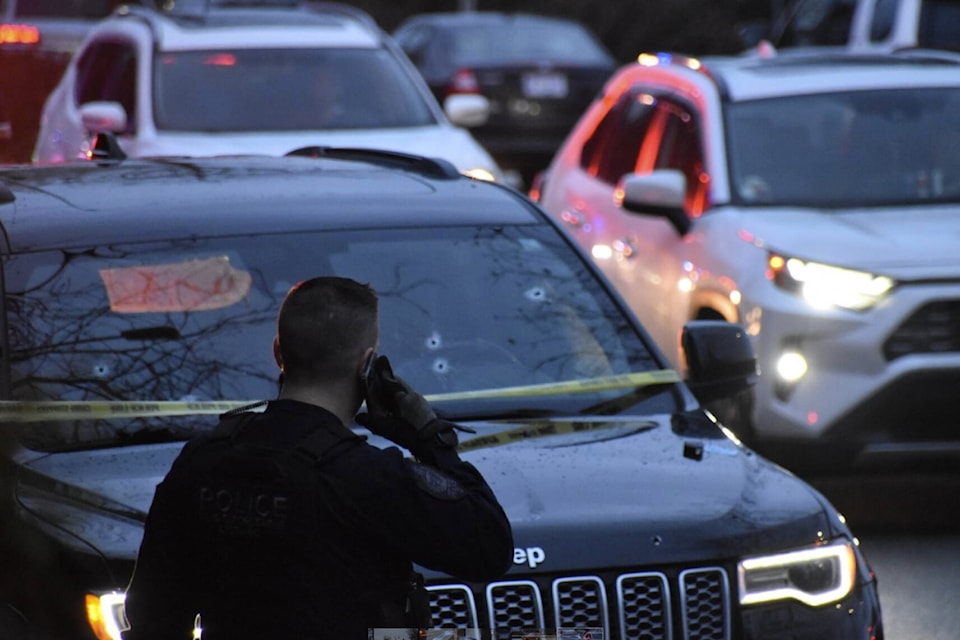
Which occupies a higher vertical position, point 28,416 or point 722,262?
point 28,416

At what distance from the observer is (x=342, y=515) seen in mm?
3354

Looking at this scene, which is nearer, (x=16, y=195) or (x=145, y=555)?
(x=145, y=555)

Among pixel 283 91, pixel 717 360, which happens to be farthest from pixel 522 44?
pixel 717 360

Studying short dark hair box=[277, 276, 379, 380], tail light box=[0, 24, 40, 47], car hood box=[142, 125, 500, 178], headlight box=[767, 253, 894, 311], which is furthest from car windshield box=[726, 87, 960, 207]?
tail light box=[0, 24, 40, 47]

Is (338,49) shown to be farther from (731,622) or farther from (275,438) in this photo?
(275,438)

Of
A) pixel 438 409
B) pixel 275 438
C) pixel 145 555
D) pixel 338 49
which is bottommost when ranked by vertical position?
pixel 338 49

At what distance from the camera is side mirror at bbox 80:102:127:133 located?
36.8 ft

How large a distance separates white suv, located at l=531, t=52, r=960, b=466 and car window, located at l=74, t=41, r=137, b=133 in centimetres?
258

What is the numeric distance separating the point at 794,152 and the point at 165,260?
14.7ft

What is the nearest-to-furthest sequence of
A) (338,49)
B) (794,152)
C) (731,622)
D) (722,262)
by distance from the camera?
1. (731,622)
2. (722,262)
3. (794,152)
4. (338,49)

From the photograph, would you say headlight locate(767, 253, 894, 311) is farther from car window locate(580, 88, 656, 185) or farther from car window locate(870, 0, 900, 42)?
car window locate(870, 0, 900, 42)

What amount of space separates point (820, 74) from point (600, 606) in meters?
5.87

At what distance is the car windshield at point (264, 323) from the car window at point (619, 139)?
4698 mm

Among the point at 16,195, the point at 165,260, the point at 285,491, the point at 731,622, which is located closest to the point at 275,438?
the point at 285,491
